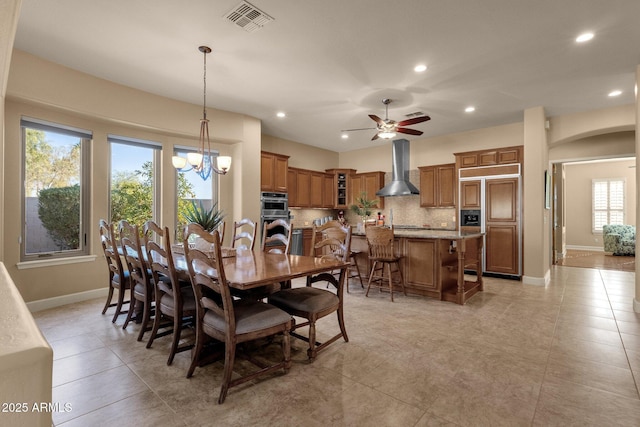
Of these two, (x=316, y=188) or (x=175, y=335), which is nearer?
(x=175, y=335)

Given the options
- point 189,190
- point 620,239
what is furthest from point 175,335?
point 620,239

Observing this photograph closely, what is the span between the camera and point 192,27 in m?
2.83

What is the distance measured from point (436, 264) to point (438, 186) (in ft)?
9.47

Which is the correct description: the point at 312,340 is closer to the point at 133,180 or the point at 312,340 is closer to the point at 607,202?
the point at 133,180

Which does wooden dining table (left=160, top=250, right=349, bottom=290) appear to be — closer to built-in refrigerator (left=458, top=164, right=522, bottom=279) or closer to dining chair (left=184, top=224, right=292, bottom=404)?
dining chair (left=184, top=224, right=292, bottom=404)

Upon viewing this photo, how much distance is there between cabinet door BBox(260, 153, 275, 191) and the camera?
599 centimetres

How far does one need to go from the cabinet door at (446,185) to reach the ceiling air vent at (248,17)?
16.0 feet

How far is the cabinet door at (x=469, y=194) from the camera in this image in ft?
19.1

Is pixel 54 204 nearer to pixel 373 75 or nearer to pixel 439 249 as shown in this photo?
pixel 373 75

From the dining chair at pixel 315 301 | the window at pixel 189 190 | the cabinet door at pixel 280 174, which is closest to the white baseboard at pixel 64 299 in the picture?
the window at pixel 189 190

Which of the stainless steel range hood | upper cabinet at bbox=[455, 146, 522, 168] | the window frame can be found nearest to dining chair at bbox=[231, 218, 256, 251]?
the stainless steel range hood

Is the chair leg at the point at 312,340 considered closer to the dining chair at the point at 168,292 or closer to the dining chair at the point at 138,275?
the dining chair at the point at 168,292

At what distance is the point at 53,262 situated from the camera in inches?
149

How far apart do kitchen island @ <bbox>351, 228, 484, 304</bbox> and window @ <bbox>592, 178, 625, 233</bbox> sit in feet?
24.1
